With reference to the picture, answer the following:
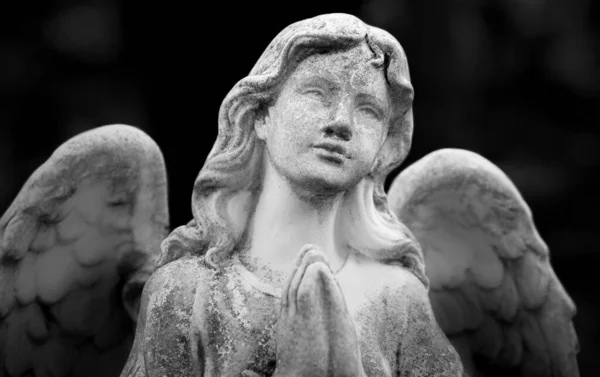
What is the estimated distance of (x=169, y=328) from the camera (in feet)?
13.1

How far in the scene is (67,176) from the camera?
445cm

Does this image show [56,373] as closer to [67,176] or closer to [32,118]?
[67,176]

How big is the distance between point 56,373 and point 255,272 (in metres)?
0.97

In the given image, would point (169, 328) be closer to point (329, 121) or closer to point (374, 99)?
point (329, 121)

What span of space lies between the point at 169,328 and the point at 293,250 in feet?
1.49

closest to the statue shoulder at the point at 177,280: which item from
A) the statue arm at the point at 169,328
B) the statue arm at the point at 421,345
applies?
the statue arm at the point at 169,328

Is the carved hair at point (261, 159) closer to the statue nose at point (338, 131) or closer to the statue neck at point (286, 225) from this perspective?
the statue neck at point (286, 225)

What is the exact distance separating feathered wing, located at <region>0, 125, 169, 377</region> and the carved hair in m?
0.43

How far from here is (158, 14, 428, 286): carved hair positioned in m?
4.07

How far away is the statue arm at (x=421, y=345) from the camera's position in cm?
414

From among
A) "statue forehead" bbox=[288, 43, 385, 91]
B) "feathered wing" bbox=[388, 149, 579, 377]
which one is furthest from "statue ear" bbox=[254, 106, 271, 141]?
"feathered wing" bbox=[388, 149, 579, 377]

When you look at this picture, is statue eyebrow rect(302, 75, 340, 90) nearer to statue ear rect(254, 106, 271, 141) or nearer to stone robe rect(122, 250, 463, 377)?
statue ear rect(254, 106, 271, 141)

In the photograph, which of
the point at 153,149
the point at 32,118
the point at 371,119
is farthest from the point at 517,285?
the point at 32,118

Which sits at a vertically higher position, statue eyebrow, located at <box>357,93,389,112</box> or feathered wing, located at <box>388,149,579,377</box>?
statue eyebrow, located at <box>357,93,389,112</box>
